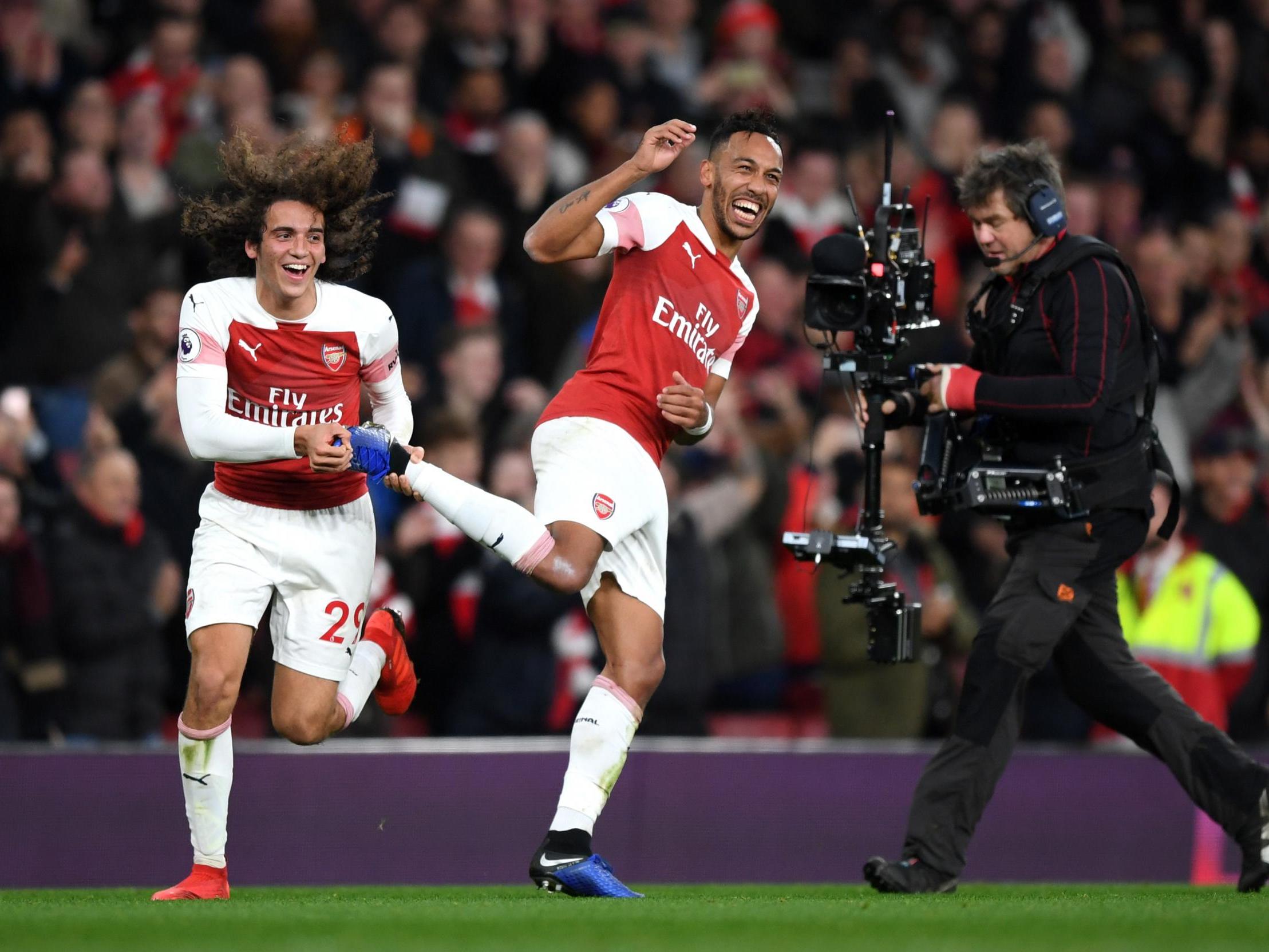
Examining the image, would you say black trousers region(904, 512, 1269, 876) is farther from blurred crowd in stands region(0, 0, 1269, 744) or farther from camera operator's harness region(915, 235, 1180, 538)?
blurred crowd in stands region(0, 0, 1269, 744)

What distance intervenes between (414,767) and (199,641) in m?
2.25

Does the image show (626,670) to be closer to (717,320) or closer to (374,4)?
(717,320)

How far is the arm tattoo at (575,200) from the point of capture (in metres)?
6.34

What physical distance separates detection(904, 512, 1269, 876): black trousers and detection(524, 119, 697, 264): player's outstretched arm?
1887 mm

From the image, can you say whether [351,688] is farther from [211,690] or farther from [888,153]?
[888,153]

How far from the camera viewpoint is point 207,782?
6.55m

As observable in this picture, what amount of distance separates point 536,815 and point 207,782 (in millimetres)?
2433

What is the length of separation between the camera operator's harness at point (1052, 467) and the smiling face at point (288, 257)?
90.3 inches

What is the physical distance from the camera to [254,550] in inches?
265

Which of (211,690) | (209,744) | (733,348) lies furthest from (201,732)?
(733,348)

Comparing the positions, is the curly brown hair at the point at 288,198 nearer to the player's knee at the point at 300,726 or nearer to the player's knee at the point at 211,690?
the player's knee at the point at 211,690

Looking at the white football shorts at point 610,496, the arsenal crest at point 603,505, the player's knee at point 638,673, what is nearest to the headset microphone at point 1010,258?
the white football shorts at point 610,496

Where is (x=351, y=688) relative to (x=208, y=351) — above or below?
below

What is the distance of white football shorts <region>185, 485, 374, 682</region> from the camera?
6.62 m
